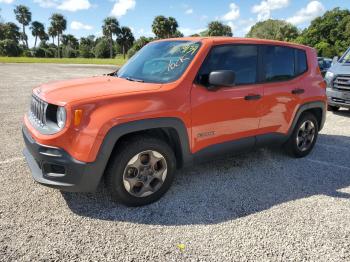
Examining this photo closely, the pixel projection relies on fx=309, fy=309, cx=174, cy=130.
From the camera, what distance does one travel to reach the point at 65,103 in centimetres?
279

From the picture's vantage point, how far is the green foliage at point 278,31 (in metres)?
66.6

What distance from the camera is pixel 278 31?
69.8 meters

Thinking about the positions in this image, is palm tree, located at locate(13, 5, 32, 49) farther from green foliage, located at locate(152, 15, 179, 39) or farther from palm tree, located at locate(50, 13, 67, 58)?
green foliage, located at locate(152, 15, 179, 39)

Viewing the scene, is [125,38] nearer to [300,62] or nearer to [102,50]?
→ [102,50]

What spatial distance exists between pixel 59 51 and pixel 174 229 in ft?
271

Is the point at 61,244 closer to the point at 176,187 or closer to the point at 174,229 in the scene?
the point at 174,229

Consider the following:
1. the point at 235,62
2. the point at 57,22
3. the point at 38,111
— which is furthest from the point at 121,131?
the point at 57,22

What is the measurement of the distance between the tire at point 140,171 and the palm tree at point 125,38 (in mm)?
78956

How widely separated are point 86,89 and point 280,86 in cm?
261

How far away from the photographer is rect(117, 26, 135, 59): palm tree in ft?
257

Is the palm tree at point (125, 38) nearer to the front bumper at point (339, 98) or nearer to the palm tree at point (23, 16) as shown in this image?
the palm tree at point (23, 16)

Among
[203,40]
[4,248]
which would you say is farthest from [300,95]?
[4,248]

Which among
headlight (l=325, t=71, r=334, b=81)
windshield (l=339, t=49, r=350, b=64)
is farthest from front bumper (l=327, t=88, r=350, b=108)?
windshield (l=339, t=49, r=350, b=64)

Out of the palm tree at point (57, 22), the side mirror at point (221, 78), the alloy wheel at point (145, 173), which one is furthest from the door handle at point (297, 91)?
the palm tree at point (57, 22)
